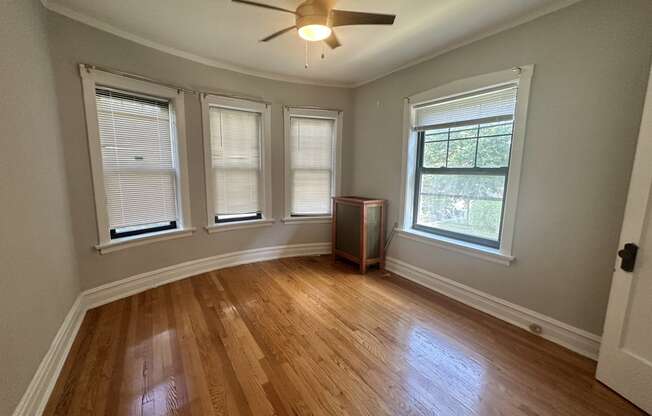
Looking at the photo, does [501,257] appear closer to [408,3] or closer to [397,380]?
[397,380]

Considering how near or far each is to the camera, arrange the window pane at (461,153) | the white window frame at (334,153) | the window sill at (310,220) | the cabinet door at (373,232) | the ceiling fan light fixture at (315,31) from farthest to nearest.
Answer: the window sill at (310,220), the white window frame at (334,153), the cabinet door at (373,232), the window pane at (461,153), the ceiling fan light fixture at (315,31)

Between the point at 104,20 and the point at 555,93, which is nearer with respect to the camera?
the point at 555,93

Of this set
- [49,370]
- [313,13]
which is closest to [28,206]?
[49,370]

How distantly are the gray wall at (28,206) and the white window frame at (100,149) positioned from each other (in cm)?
24

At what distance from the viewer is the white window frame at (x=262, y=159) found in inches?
118

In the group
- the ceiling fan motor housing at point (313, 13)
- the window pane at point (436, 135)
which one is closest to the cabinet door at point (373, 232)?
the window pane at point (436, 135)

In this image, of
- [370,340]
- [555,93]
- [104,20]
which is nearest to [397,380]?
[370,340]

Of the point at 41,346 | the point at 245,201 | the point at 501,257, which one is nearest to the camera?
the point at 41,346

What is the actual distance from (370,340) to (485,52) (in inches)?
104

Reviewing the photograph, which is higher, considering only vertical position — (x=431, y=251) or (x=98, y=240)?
(x=98, y=240)

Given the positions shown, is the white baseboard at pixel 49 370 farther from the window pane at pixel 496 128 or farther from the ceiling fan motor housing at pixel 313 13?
the window pane at pixel 496 128

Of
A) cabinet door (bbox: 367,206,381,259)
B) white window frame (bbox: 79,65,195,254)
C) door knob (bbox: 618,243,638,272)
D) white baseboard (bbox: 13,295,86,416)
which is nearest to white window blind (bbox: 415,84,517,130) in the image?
cabinet door (bbox: 367,206,381,259)

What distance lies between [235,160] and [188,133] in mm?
607

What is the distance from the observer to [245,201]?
136 inches
